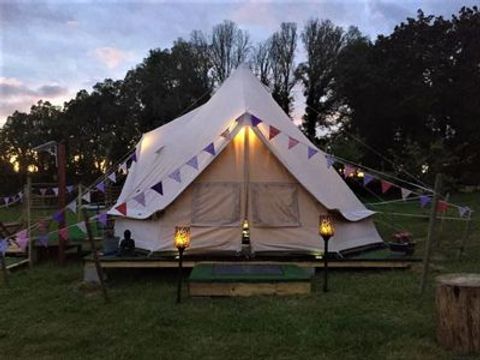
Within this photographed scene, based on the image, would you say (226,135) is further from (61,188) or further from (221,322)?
(221,322)

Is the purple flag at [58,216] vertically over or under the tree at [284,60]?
under

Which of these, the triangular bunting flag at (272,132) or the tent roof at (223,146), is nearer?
the triangular bunting flag at (272,132)

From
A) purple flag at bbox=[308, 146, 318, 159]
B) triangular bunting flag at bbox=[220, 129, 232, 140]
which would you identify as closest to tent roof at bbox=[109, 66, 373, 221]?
triangular bunting flag at bbox=[220, 129, 232, 140]

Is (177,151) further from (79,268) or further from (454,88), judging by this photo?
(454,88)

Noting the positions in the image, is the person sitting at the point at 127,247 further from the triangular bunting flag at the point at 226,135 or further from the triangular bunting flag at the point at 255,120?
the triangular bunting flag at the point at 255,120

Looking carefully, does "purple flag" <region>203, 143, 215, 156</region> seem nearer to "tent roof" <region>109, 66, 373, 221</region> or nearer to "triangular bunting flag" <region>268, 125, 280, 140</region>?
"tent roof" <region>109, 66, 373, 221</region>

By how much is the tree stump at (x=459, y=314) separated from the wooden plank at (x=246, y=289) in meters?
2.54

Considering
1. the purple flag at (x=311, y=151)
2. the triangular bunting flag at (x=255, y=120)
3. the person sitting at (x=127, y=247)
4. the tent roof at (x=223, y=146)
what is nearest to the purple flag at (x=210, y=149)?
the tent roof at (x=223, y=146)

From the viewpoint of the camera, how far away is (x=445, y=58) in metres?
29.0

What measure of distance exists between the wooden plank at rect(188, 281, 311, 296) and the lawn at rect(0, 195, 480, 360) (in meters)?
0.15

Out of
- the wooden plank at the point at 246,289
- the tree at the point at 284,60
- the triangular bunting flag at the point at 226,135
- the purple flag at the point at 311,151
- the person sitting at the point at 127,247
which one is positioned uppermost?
the tree at the point at 284,60

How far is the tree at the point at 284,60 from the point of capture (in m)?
39.8

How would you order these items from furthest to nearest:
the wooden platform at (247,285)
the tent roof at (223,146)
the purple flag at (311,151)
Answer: the purple flag at (311,151) → the tent roof at (223,146) → the wooden platform at (247,285)

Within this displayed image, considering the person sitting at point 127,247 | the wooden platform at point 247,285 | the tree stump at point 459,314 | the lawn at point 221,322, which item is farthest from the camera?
the person sitting at point 127,247
